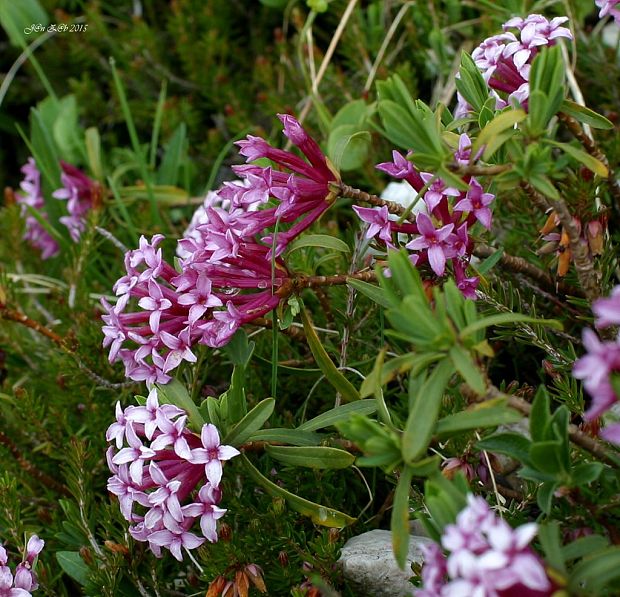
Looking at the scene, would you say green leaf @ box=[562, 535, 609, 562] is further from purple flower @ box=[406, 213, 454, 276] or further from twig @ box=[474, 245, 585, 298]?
twig @ box=[474, 245, 585, 298]

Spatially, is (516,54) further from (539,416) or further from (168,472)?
(168,472)

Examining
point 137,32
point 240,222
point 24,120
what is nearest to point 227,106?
point 137,32

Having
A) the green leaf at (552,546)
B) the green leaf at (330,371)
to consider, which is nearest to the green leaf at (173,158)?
the green leaf at (330,371)

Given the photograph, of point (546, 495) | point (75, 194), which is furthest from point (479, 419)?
point (75, 194)

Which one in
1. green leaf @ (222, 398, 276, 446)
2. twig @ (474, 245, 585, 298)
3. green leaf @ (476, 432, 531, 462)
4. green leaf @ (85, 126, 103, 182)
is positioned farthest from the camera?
green leaf @ (85, 126, 103, 182)

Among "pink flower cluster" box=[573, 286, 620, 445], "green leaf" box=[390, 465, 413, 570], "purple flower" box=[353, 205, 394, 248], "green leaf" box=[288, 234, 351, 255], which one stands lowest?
"green leaf" box=[390, 465, 413, 570]

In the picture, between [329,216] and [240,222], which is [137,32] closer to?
[329,216]

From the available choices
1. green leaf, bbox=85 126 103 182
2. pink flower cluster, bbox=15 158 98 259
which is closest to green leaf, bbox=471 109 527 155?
pink flower cluster, bbox=15 158 98 259

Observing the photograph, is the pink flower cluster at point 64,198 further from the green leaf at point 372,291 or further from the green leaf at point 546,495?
the green leaf at point 546,495
